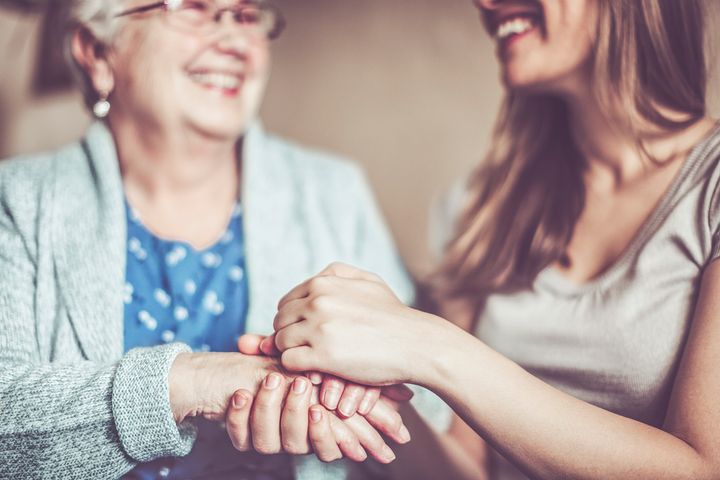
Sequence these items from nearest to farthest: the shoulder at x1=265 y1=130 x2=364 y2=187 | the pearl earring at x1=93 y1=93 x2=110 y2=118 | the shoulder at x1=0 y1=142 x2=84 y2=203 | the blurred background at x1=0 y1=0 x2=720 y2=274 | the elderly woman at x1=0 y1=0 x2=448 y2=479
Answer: the elderly woman at x1=0 y1=0 x2=448 y2=479, the shoulder at x1=0 y1=142 x2=84 y2=203, the pearl earring at x1=93 y1=93 x2=110 y2=118, the shoulder at x1=265 y1=130 x2=364 y2=187, the blurred background at x1=0 y1=0 x2=720 y2=274

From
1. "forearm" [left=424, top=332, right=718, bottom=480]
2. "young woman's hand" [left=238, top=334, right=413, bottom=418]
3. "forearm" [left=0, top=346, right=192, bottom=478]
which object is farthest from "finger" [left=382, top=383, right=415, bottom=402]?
"forearm" [left=0, top=346, right=192, bottom=478]

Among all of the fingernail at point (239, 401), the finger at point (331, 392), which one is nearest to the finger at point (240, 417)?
the fingernail at point (239, 401)

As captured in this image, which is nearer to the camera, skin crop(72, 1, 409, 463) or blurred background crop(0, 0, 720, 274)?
skin crop(72, 1, 409, 463)

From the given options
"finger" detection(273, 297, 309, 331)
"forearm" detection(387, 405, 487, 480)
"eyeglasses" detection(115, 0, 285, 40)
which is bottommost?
"forearm" detection(387, 405, 487, 480)

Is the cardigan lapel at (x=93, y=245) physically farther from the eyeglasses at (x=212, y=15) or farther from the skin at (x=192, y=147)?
the eyeglasses at (x=212, y=15)

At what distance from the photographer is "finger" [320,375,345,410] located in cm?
81

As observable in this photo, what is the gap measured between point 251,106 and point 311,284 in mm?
499

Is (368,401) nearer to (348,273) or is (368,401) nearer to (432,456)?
(348,273)

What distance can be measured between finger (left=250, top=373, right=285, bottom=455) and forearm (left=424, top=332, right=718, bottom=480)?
0.67ft

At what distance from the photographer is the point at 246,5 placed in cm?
116

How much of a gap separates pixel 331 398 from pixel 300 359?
7cm

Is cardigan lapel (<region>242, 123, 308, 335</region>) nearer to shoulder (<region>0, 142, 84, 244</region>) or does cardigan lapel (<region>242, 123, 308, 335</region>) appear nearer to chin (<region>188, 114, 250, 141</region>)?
chin (<region>188, 114, 250, 141</region>)

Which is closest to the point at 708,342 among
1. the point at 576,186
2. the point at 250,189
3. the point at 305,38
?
the point at 576,186

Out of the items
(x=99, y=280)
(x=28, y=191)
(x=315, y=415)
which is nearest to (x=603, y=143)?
(x=315, y=415)
